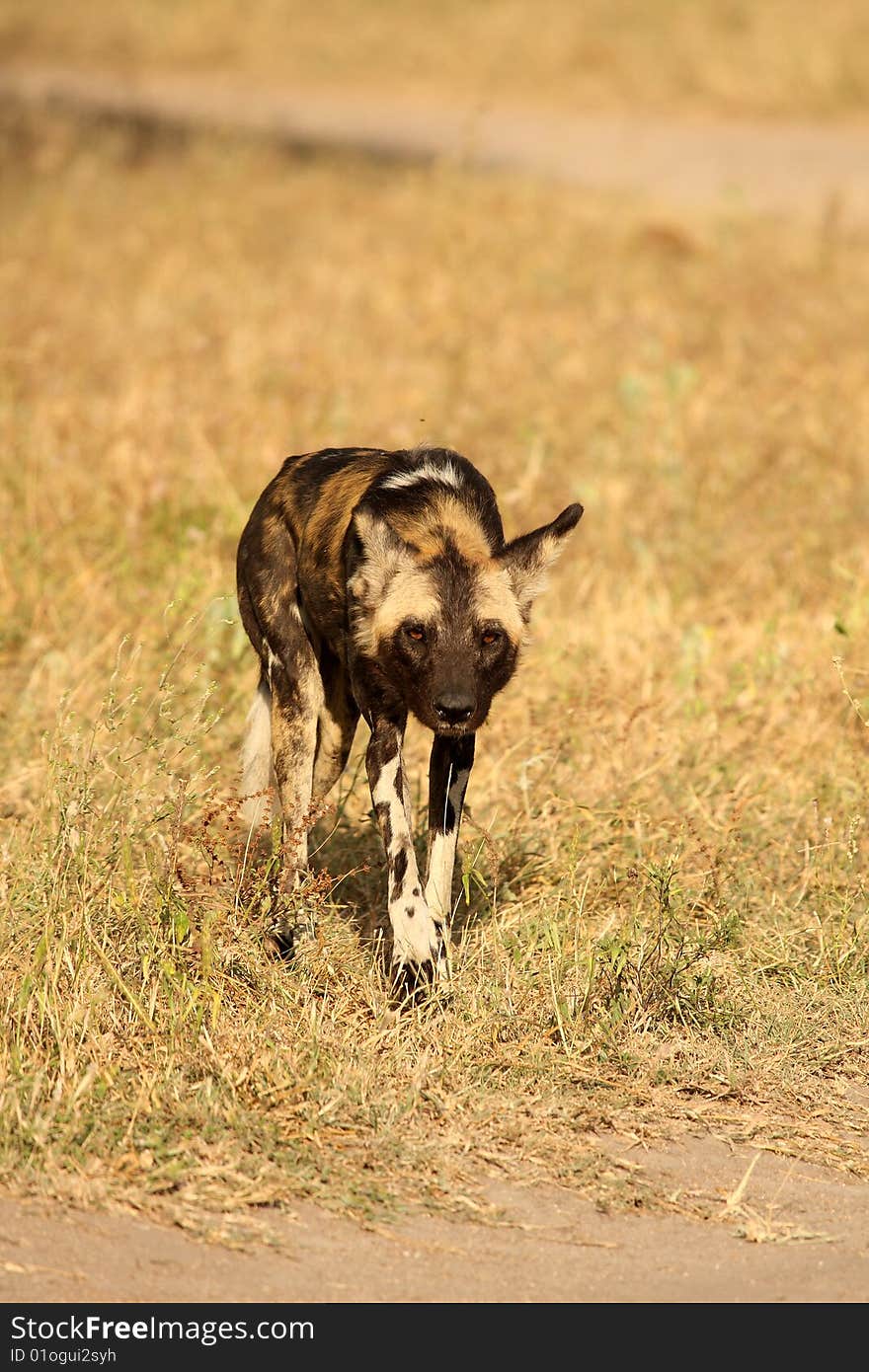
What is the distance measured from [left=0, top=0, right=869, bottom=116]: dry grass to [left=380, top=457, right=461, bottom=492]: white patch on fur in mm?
16381

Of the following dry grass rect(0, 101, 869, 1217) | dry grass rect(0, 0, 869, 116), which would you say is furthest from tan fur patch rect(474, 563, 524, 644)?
dry grass rect(0, 0, 869, 116)

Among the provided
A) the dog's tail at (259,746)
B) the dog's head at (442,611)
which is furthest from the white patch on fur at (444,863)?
the dog's tail at (259,746)

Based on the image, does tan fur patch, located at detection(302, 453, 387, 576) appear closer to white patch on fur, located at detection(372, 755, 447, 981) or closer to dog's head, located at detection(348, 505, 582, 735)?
dog's head, located at detection(348, 505, 582, 735)

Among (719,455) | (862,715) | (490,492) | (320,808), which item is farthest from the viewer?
(719,455)

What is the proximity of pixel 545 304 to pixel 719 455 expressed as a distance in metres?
3.01

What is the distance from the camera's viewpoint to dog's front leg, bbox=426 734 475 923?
4.38 m

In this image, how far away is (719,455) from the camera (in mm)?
8469

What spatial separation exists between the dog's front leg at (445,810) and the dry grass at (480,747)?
0.16m

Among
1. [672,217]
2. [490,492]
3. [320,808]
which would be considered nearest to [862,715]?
[490,492]

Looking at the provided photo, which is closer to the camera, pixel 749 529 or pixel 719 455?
pixel 749 529

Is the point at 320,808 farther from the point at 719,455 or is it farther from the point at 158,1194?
the point at 719,455

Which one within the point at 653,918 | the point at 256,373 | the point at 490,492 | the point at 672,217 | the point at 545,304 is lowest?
the point at 653,918

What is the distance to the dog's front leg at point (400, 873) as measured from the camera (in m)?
4.23

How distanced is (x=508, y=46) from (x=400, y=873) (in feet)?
67.8
